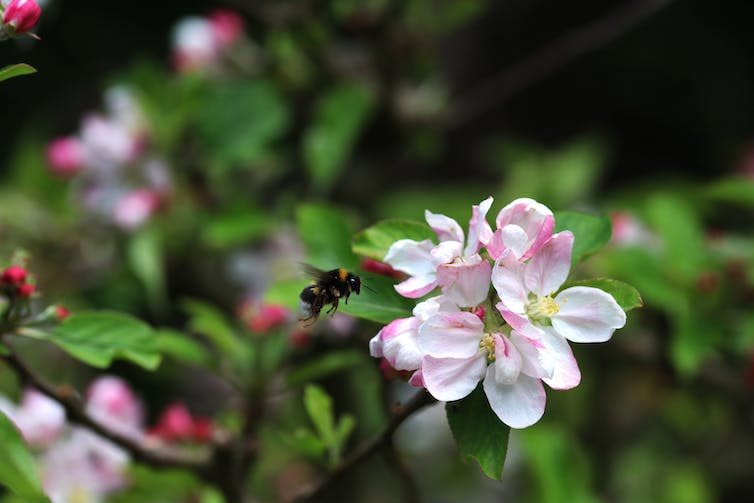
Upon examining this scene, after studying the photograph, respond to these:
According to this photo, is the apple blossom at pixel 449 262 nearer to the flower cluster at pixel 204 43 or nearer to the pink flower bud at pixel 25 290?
the pink flower bud at pixel 25 290

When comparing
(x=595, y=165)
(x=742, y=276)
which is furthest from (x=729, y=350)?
(x=595, y=165)

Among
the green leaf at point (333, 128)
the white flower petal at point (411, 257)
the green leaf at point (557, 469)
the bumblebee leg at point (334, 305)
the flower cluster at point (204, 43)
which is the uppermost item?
the white flower petal at point (411, 257)

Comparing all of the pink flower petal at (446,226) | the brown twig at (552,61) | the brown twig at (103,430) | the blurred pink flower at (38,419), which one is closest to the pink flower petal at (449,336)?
the pink flower petal at (446,226)

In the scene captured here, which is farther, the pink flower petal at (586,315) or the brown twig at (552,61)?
the brown twig at (552,61)

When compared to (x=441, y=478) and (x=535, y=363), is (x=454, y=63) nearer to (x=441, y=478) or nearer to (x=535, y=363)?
(x=441, y=478)

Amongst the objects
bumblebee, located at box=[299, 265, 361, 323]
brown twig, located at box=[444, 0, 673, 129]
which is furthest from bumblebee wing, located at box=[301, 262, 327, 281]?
brown twig, located at box=[444, 0, 673, 129]

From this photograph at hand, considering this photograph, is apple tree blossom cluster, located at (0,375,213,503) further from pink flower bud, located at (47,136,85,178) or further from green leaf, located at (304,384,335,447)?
pink flower bud, located at (47,136,85,178)
